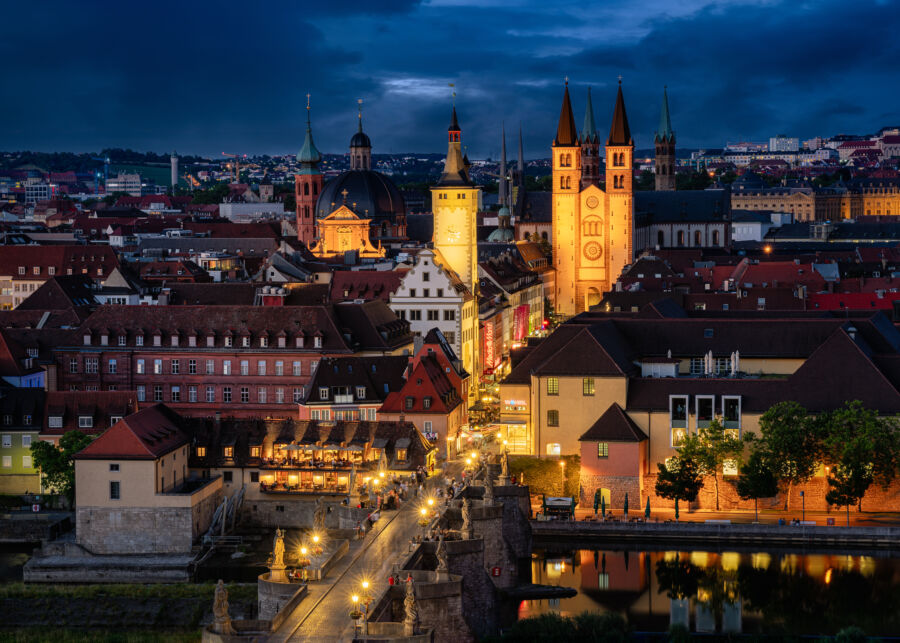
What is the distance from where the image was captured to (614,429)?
70.6m

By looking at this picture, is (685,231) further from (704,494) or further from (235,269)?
(704,494)

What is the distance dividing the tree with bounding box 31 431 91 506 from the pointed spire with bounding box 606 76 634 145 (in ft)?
299

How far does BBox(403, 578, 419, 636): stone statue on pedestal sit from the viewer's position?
138 ft

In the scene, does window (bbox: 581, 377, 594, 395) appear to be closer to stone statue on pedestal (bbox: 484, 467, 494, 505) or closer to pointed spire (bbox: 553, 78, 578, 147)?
stone statue on pedestal (bbox: 484, 467, 494, 505)

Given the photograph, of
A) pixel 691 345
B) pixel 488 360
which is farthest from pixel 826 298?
pixel 691 345

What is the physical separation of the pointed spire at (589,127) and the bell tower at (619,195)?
590 centimetres

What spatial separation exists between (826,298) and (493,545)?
186ft

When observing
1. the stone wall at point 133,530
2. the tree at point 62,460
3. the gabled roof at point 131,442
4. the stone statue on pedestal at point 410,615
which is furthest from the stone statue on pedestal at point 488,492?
the tree at point 62,460

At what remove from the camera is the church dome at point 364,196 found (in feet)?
538

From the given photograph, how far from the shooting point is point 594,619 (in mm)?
53188

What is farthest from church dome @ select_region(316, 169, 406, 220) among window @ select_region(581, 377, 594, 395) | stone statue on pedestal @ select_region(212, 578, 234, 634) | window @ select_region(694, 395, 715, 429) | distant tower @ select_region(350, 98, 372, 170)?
stone statue on pedestal @ select_region(212, 578, 234, 634)

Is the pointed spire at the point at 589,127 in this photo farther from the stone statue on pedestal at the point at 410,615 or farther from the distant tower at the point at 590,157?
the stone statue on pedestal at the point at 410,615

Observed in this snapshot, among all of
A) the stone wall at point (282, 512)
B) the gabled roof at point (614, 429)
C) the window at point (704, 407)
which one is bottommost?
the stone wall at point (282, 512)

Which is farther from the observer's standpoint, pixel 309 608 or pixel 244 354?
pixel 244 354
